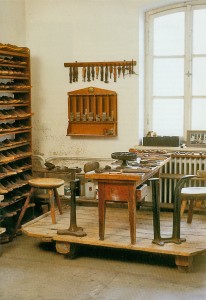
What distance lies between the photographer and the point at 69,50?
6691mm

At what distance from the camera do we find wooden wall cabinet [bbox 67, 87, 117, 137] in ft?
21.4

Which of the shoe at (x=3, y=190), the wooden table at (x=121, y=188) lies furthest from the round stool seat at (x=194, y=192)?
the shoe at (x=3, y=190)

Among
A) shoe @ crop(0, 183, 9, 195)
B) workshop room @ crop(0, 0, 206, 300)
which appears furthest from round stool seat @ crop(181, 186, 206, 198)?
shoe @ crop(0, 183, 9, 195)

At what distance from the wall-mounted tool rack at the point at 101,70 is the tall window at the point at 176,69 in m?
0.45

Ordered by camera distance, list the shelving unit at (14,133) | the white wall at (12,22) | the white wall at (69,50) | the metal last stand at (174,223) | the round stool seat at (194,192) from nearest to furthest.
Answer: the metal last stand at (174,223)
the round stool seat at (194,192)
the shelving unit at (14,133)
the white wall at (12,22)
the white wall at (69,50)

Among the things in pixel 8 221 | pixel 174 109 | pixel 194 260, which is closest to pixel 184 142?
pixel 174 109

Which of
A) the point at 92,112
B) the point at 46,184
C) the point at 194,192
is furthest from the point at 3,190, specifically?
the point at 194,192

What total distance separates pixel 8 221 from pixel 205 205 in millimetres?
2647

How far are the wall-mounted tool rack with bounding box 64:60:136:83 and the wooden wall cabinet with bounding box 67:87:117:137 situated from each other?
0.19 m

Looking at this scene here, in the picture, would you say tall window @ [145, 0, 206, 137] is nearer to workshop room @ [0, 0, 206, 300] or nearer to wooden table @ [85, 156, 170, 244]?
workshop room @ [0, 0, 206, 300]

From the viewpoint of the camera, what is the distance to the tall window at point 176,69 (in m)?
6.50

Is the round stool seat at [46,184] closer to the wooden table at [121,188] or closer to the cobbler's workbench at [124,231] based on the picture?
the cobbler's workbench at [124,231]

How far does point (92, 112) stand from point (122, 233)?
2231 millimetres

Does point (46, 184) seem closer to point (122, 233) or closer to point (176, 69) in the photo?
point (122, 233)
